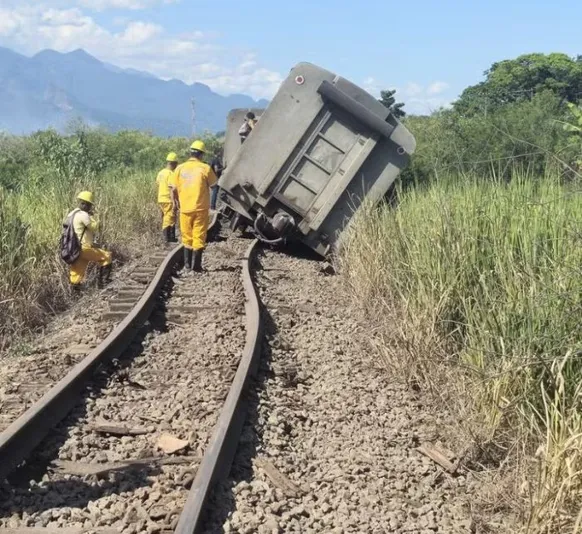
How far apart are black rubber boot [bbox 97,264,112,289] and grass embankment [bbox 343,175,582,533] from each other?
13.7 ft

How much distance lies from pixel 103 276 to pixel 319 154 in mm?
4008

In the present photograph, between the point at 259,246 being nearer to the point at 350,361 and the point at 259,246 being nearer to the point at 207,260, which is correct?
the point at 207,260

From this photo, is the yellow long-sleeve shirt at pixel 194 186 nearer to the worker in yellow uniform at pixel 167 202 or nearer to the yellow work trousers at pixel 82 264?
the yellow work trousers at pixel 82 264

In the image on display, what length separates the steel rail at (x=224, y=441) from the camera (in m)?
3.29

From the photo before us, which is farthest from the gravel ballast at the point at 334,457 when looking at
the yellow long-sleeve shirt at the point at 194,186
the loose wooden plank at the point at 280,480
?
the yellow long-sleeve shirt at the point at 194,186

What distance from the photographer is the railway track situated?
137 inches

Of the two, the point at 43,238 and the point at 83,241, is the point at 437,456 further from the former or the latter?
the point at 43,238

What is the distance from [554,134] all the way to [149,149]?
108 feet

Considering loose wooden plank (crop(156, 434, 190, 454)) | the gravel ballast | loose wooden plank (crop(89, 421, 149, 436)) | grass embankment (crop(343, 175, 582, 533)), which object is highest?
grass embankment (crop(343, 175, 582, 533))

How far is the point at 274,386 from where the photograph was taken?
5.58 meters

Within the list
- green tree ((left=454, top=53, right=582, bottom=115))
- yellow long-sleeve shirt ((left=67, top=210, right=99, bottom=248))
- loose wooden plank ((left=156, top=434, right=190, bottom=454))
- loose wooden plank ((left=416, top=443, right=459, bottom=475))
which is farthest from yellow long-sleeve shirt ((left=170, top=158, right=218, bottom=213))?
green tree ((left=454, top=53, right=582, bottom=115))

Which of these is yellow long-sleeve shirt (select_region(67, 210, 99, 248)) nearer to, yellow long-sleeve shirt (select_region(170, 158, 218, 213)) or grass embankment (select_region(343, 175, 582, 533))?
yellow long-sleeve shirt (select_region(170, 158, 218, 213))

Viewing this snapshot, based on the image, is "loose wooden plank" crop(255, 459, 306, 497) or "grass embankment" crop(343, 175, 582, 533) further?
"loose wooden plank" crop(255, 459, 306, 497)

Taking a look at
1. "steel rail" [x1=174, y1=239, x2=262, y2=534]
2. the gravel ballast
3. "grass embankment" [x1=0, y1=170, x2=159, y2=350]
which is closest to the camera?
"steel rail" [x1=174, y1=239, x2=262, y2=534]
